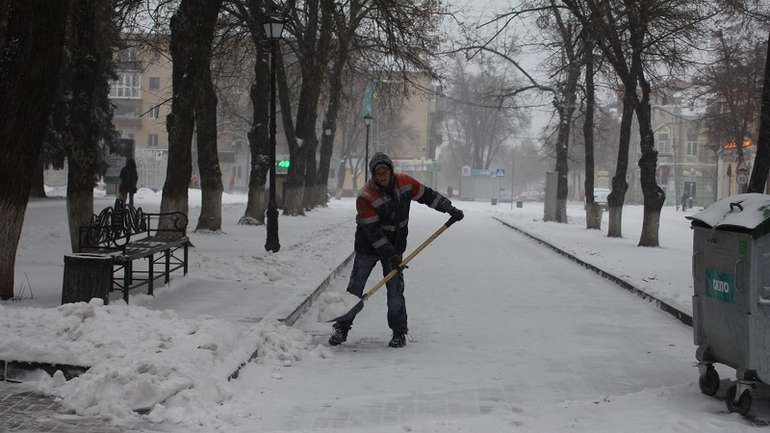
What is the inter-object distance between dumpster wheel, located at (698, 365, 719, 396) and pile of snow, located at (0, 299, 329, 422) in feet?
10.5

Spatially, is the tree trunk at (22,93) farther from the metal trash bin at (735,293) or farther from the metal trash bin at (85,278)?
the metal trash bin at (735,293)

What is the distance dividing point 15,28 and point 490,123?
8138 centimetres

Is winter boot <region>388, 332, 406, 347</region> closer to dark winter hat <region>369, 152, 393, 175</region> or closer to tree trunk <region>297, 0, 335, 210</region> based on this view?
dark winter hat <region>369, 152, 393, 175</region>

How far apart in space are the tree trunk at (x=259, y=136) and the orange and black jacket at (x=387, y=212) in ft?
54.4

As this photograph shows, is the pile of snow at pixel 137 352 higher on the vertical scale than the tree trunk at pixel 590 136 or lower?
lower

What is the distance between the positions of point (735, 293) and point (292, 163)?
26.1 metres

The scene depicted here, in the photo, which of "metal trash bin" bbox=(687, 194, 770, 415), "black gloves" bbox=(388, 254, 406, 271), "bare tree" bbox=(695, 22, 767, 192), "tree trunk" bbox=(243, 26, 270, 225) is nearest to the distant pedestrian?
"tree trunk" bbox=(243, 26, 270, 225)

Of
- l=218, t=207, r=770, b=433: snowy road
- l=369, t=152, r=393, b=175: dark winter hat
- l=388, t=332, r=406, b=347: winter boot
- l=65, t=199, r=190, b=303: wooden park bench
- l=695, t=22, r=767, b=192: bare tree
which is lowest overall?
l=218, t=207, r=770, b=433: snowy road

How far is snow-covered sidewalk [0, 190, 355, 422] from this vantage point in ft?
20.0

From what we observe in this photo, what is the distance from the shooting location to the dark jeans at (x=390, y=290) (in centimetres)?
889

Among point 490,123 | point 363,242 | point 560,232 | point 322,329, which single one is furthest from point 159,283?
point 490,123

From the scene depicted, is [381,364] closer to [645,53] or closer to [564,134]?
[645,53]

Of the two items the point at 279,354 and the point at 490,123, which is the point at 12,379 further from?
the point at 490,123

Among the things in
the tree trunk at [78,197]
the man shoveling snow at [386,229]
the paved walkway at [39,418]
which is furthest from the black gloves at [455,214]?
the tree trunk at [78,197]
